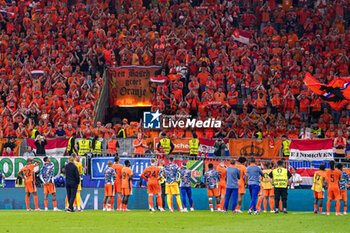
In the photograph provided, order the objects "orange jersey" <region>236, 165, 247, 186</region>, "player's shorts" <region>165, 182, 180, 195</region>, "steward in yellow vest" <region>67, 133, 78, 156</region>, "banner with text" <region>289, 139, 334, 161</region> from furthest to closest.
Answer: "steward in yellow vest" <region>67, 133, 78, 156</region> → "banner with text" <region>289, 139, 334, 161</region> → "player's shorts" <region>165, 182, 180, 195</region> → "orange jersey" <region>236, 165, 247, 186</region>

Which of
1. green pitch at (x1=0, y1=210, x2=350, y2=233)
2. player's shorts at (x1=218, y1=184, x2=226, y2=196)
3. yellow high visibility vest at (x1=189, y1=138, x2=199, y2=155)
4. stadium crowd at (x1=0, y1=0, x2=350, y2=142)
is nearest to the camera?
green pitch at (x1=0, y1=210, x2=350, y2=233)

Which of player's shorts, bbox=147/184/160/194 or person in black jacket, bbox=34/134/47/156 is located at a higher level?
person in black jacket, bbox=34/134/47/156

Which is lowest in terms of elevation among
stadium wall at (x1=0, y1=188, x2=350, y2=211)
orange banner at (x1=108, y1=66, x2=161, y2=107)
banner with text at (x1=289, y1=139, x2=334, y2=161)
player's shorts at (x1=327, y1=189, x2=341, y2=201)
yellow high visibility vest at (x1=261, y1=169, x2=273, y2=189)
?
stadium wall at (x1=0, y1=188, x2=350, y2=211)

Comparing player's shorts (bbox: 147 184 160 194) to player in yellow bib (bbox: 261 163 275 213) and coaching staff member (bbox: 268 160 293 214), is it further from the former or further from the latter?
coaching staff member (bbox: 268 160 293 214)

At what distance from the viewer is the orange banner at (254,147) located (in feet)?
95.8

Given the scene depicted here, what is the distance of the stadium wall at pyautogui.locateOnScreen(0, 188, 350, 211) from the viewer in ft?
88.4

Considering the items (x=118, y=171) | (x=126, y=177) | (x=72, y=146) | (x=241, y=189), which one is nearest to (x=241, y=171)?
(x=241, y=189)

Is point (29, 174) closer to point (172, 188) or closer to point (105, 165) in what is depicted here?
point (105, 165)

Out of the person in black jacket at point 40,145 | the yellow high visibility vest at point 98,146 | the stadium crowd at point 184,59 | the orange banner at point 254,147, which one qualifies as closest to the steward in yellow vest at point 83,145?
the yellow high visibility vest at point 98,146

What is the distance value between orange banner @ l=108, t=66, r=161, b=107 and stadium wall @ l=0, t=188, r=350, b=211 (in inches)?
304

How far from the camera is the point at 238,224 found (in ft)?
64.4

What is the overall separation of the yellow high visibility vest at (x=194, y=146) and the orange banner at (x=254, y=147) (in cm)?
135

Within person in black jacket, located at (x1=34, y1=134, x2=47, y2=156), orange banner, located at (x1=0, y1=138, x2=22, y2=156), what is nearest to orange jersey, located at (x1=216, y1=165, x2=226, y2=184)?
person in black jacket, located at (x1=34, y1=134, x2=47, y2=156)

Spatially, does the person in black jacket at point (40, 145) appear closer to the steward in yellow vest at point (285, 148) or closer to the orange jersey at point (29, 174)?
the orange jersey at point (29, 174)
